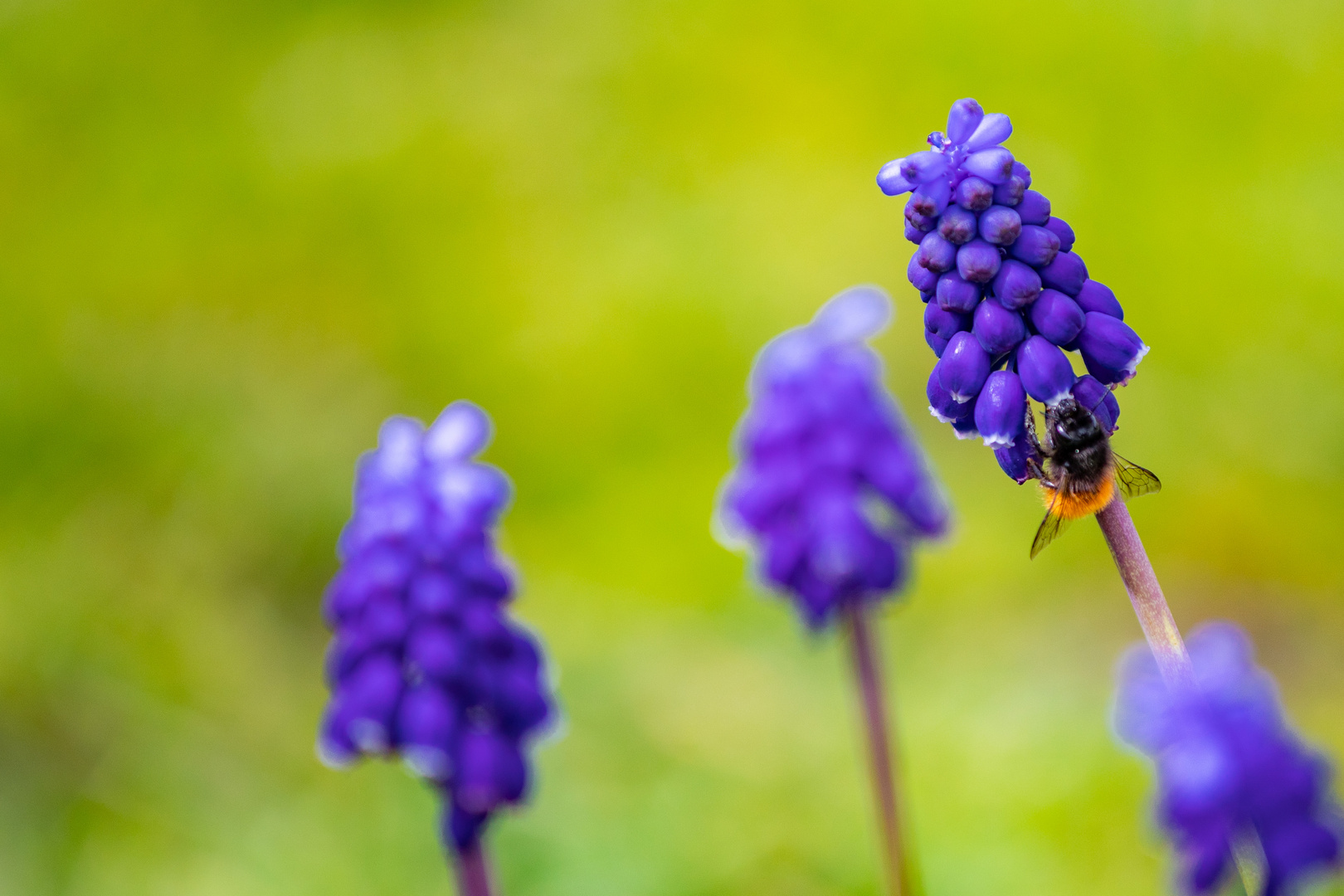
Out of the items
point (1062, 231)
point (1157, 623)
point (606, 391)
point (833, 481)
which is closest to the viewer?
point (1157, 623)

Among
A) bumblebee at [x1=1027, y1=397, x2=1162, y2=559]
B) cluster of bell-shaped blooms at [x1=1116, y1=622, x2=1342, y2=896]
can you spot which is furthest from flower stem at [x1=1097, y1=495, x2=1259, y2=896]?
bumblebee at [x1=1027, y1=397, x2=1162, y2=559]

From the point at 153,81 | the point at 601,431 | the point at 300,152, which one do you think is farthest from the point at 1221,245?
the point at 153,81

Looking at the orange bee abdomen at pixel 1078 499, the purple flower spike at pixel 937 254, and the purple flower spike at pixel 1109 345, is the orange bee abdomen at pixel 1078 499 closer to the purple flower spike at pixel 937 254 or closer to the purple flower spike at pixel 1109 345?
the purple flower spike at pixel 1109 345

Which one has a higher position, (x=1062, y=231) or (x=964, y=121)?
(x=964, y=121)

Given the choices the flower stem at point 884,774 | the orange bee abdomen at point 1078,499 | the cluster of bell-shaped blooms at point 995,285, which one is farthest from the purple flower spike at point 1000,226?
the flower stem at point 884,774

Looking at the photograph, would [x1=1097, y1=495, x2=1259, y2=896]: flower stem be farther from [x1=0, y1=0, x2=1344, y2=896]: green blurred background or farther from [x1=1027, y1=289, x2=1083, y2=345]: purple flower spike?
[x1=0, y1=0, x2=1344, y2=896]: green blurred background

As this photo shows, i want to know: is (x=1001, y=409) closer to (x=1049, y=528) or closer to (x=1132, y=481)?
(x=1049, y=528)

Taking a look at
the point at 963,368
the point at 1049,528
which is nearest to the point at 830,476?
the point at 1049,528
